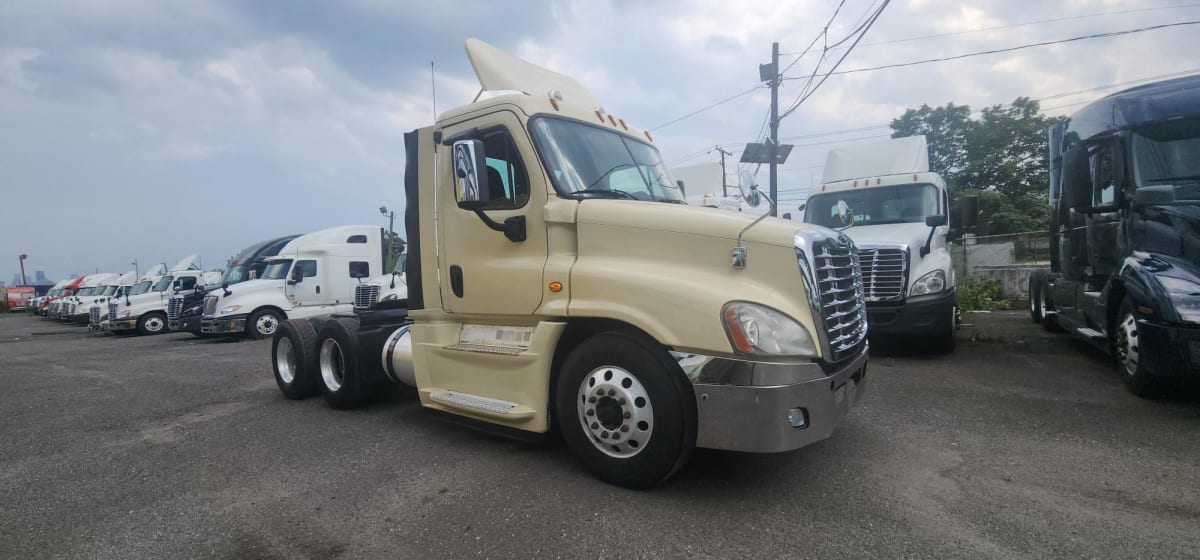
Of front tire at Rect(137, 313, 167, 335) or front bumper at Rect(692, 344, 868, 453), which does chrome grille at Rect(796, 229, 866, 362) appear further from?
front tire at Rect(137, 313, 167, 335)

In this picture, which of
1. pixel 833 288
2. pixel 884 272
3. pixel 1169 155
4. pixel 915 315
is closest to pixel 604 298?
pixel 833 288

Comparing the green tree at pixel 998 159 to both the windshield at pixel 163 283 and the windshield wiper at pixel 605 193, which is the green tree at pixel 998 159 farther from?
the windshield at pixel 163 283

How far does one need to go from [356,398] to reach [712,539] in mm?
4004

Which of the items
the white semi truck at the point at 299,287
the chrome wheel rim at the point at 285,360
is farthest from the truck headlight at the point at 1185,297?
the white semi truck at the point at 299,287

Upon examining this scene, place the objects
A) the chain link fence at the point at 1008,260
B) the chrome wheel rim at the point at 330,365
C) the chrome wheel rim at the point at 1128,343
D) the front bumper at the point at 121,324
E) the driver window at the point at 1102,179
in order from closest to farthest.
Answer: the chrome wheel rim at the point at 1128,343
the chrome wheel rim at the point at 330,365
the driver window at the point at 1102,179
the chain link fence at the point at 1008,260
the front bumper at the point at 121,324

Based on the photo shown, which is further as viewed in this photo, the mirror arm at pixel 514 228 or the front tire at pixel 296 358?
the front tire at pixel 296 358

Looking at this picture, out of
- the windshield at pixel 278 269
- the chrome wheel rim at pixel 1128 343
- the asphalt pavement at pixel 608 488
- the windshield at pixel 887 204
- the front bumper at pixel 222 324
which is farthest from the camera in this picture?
the windshield at pixel 278 269

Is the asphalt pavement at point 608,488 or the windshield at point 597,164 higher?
the windshield at point 597,164

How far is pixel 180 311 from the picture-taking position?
54.0ft

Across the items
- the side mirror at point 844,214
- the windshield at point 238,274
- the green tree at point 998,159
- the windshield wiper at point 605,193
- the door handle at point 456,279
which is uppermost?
the green tree at point 998,159

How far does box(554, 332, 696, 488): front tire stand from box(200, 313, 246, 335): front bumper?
14.0 m

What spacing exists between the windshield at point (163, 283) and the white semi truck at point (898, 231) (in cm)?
2149

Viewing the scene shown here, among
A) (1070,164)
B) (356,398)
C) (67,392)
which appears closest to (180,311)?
(67,392)

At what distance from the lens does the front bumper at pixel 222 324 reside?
47.0ft
